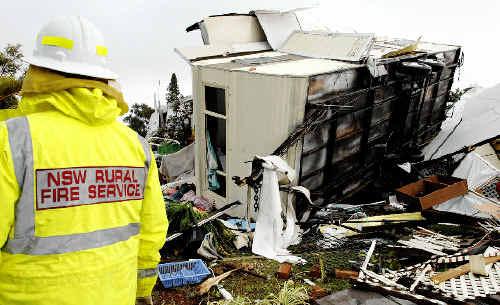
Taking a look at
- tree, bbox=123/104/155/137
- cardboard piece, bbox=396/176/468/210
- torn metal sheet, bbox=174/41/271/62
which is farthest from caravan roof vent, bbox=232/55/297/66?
tree, bbox=123/104/155/137

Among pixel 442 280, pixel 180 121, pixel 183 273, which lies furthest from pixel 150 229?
pixel 180 121

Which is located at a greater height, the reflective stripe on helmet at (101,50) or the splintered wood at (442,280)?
the reflective stripe on helmet at (101,50)

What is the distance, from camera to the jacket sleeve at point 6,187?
5.21 feet

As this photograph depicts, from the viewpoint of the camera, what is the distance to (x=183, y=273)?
15.9 ft

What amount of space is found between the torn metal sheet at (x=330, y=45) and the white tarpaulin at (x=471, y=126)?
4136 mm

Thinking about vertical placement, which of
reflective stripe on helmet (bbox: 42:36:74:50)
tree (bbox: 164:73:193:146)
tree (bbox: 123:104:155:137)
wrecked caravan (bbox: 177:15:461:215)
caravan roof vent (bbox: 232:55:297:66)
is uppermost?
reflective stripe on helmet (bbox: 42:36:74:50)

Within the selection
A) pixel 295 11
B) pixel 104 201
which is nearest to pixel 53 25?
pixel 104 201

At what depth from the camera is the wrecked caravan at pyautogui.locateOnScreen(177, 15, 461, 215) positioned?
651 centimetres

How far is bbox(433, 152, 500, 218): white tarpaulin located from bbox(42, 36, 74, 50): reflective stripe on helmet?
21.6 feet

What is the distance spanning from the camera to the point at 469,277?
4.26 metres

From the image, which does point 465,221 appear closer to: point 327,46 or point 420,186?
point 420,186

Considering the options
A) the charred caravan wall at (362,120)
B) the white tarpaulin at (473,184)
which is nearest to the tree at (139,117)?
the charred caravan wall at (362,120)

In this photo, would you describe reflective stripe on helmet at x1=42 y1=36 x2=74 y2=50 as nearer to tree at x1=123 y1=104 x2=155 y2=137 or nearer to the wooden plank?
the wooden plank

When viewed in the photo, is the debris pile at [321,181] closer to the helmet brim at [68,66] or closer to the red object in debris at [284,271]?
the red object in debris at [284,271]
